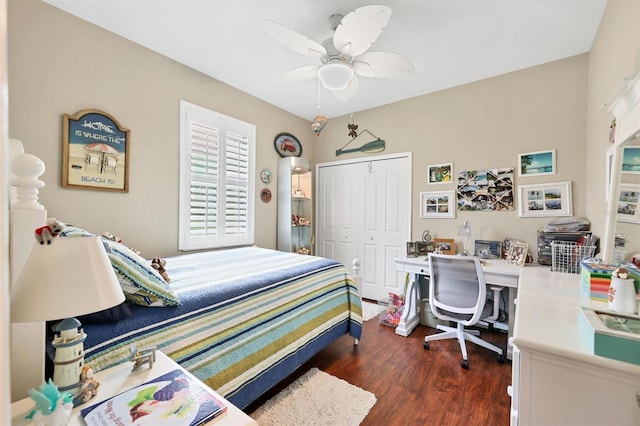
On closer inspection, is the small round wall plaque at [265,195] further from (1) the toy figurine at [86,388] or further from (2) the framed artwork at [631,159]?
→ (2) the framed artwork at [631,159]

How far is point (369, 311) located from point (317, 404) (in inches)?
70.9

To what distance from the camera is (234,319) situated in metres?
1.46

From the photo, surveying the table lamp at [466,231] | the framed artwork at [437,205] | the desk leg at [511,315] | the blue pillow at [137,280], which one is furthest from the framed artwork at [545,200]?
the blue pillow at [137,280]

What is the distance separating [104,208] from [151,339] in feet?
5.43

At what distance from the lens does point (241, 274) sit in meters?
1.87

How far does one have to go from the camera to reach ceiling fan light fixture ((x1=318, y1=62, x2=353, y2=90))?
2000mm

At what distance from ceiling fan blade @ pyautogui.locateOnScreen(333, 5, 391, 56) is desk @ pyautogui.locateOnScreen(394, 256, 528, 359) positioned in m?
1.95

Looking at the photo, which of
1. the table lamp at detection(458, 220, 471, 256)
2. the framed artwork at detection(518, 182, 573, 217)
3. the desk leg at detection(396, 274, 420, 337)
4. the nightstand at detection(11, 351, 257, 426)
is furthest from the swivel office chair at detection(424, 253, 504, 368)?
the nightstand at detection(11, 351, 257, 426)

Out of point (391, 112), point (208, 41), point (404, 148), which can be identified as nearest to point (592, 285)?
point (404, 148)

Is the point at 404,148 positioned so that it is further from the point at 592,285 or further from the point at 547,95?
the point at 592,285

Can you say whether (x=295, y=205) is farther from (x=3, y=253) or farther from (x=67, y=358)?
(x=3, y=253)

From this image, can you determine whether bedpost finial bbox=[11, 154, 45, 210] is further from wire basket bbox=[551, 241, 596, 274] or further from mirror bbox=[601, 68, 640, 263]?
wire basket bbox=[551, 241, 596, 274]

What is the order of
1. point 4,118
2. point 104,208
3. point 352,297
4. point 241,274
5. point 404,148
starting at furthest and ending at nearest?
point 404,148
point 352,297
point 104,208
point 241,274
point 4,118

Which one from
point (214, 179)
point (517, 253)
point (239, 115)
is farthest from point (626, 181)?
point (239, 115)
